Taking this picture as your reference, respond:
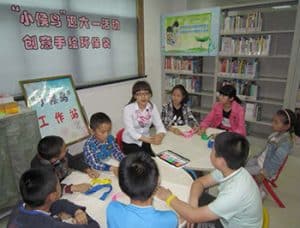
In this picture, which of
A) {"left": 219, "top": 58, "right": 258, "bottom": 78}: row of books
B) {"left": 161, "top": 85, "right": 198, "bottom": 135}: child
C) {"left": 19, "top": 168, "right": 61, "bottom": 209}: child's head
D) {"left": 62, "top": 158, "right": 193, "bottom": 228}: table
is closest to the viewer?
{"left": 19, "top": 168, "right": 61, "bottom": 209}: child's head

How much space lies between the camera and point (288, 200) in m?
2.46

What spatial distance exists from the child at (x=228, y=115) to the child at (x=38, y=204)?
5.30ft

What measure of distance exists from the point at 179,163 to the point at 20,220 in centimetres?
108

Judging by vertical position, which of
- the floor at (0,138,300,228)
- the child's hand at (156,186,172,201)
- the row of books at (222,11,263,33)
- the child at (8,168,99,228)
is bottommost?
the floor at (0,138,300,228)

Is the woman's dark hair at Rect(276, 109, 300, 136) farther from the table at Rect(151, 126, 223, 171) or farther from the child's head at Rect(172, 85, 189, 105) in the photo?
the child's head at Rect(172, 85, 189, 105)

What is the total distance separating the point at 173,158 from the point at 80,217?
34.4 inches

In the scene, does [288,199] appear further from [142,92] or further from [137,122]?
[142,92]

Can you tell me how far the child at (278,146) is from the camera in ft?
6.84

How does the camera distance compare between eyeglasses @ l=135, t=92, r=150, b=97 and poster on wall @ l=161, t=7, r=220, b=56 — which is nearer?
eyeglasses @ l=135, t=92, r=150, b=97

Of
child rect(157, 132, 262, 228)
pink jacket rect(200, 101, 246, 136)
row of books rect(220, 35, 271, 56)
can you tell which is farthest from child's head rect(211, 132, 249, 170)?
row of books rect(220, 35, 271, 56)

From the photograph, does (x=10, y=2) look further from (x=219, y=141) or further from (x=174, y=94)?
(x=219, y=141)

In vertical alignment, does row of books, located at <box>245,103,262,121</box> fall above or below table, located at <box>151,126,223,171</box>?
below

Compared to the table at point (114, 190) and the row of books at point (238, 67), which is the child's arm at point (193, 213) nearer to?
the table at point (114, 190)

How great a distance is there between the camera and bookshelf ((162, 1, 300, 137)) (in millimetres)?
3273
